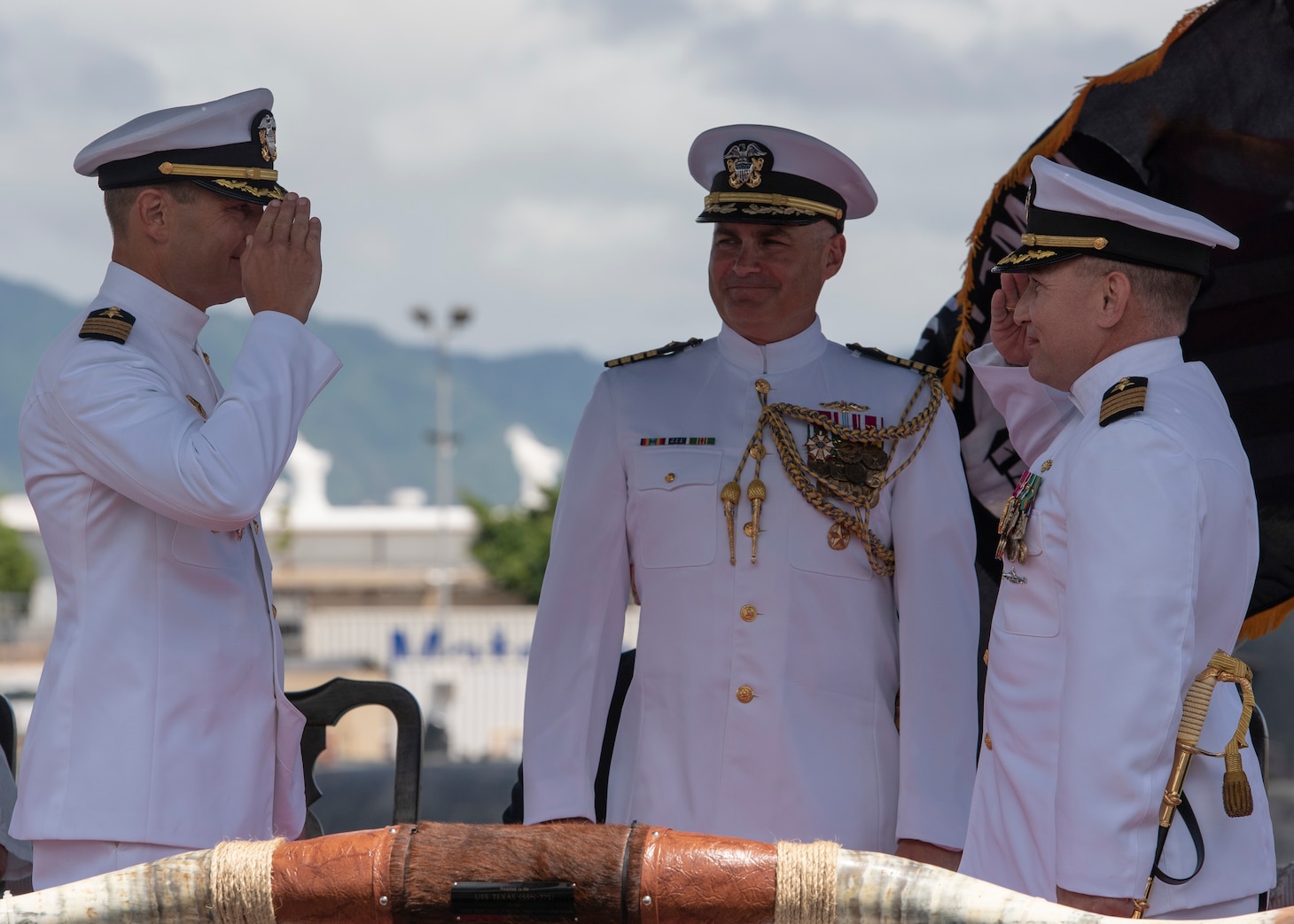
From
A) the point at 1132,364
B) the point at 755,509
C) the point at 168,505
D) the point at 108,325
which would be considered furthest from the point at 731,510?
the point at 108,325

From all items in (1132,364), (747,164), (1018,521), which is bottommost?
(1018,521)

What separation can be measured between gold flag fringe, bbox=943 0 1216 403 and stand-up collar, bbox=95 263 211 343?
177 cm

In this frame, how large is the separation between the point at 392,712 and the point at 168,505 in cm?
90

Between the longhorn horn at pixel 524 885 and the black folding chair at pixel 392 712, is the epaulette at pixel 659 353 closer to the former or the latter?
the black folding chair at pixel 392 712

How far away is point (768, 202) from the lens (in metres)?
3.42

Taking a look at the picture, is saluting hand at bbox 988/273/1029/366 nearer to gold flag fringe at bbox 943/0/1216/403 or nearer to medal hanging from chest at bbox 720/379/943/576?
medal hanging from chest at bbox 720/379/943/576

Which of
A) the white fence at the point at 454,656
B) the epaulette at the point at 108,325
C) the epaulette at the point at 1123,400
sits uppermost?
the epaulette at the point at 108,325

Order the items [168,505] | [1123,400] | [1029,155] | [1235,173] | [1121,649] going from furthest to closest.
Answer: [1029,155] < [1235,173] < [168,505] < [1123,400] < [1121,649]

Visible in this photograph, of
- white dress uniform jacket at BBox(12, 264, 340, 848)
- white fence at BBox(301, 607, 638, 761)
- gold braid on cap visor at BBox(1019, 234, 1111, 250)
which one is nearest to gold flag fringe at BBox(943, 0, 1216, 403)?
gold braid on cap visor at BBox(1019, 234, 1111, 250)

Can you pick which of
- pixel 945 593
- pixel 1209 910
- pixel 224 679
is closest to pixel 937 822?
pixel 945 593

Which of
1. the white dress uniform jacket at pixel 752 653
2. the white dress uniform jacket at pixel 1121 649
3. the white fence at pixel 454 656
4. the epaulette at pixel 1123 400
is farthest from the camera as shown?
the white fence at pixel 454 656

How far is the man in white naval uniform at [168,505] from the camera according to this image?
8.56 ft

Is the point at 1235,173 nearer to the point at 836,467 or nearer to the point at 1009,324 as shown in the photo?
the point at 1009,324

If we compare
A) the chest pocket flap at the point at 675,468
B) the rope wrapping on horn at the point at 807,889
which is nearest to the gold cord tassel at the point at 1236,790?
the rope wrapping on horn at the point at 807,889
